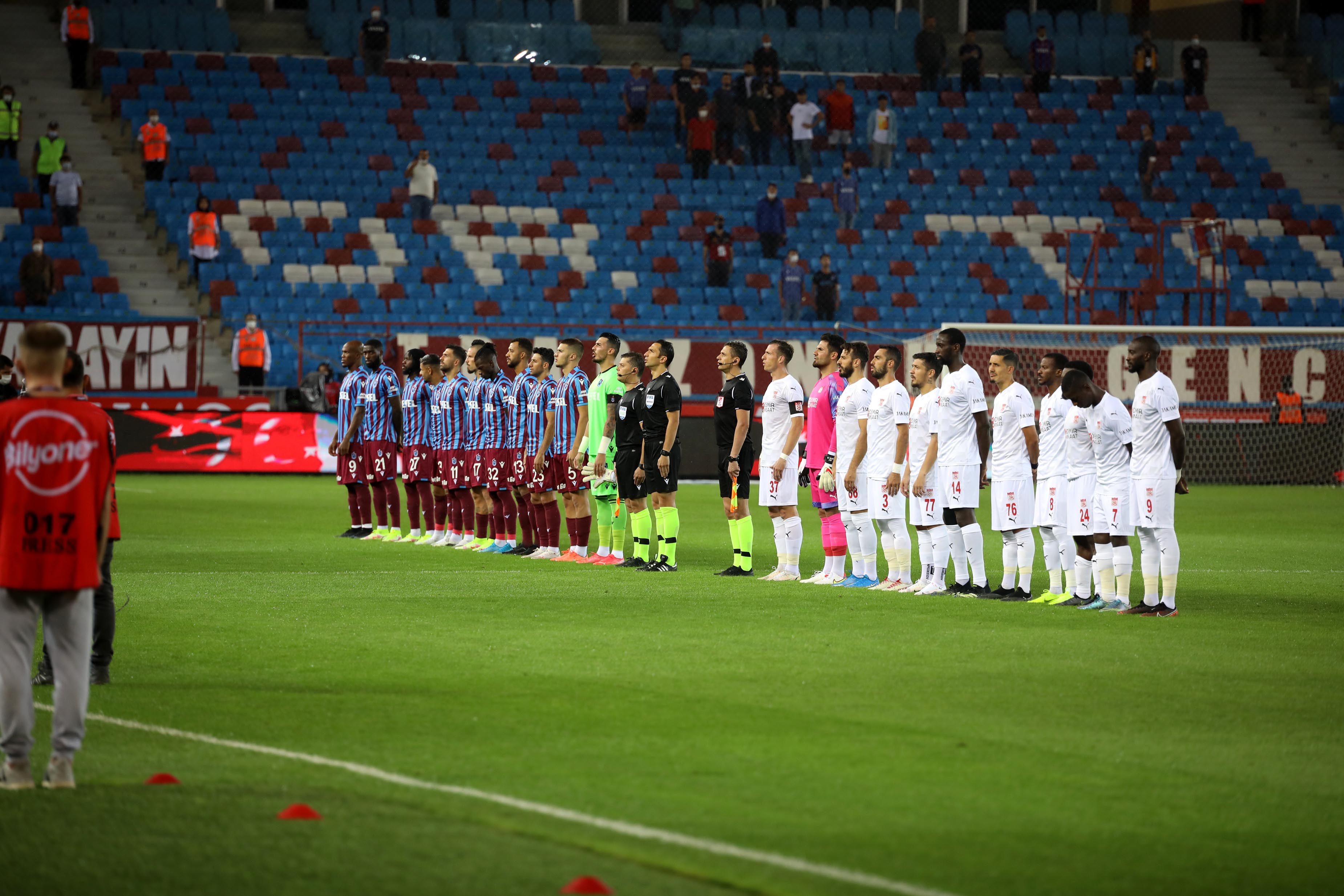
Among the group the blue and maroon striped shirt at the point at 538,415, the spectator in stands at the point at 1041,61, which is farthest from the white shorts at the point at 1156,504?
the spectator in stands at the point at 1041,61

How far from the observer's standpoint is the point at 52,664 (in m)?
6.51

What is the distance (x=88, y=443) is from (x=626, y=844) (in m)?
2.72

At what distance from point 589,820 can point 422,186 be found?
29277mm

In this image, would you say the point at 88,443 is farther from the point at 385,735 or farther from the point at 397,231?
the point at 397,231

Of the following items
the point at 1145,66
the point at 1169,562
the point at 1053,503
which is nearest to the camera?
the point at 1169,562

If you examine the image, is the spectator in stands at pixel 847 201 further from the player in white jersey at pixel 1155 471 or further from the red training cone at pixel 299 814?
the red training cone at pixel 299 814

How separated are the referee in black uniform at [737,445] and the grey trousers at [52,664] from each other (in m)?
8.63

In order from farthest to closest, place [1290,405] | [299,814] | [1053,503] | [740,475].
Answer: [1290,405] → [740,475] → [1053,503] → [299,814]

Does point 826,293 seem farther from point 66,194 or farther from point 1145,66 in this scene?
point 66,194

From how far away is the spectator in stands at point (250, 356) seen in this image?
96.9ft

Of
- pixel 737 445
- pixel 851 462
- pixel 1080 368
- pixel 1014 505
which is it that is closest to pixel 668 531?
pixel 737 445

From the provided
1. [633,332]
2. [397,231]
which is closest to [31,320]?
[397,231]

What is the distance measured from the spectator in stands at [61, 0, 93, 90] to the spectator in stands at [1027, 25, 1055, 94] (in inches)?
879

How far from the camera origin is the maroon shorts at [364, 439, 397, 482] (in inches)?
754
